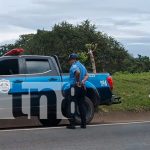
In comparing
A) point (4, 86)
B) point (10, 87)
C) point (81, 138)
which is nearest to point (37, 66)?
point (10, 87)

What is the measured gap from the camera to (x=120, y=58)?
67812mm

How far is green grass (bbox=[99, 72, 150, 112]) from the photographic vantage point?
16.4 metres

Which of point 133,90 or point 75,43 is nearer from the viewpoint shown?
point 133,90

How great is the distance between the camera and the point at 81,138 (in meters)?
→ 10.3

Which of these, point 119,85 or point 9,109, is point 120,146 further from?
point 119,85

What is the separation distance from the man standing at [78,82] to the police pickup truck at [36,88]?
417mm

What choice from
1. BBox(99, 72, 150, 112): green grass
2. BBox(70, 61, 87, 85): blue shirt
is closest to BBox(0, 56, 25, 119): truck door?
BBox(70, 61, 87, 85): blue shirt

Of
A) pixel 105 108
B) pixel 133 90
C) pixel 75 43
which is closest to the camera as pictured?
pixel 105 108

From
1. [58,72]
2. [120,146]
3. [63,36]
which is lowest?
[120,146]

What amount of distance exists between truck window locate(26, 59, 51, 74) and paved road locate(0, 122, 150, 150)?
1.46 m

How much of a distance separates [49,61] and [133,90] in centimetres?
648

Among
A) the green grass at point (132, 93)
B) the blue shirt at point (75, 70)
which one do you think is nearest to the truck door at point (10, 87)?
the blue shirt at point (75, 70)

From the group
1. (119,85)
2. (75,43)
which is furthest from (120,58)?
(119,85)

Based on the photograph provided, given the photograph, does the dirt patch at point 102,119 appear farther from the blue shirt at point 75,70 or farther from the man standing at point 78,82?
the blue shirt at point 75,70
